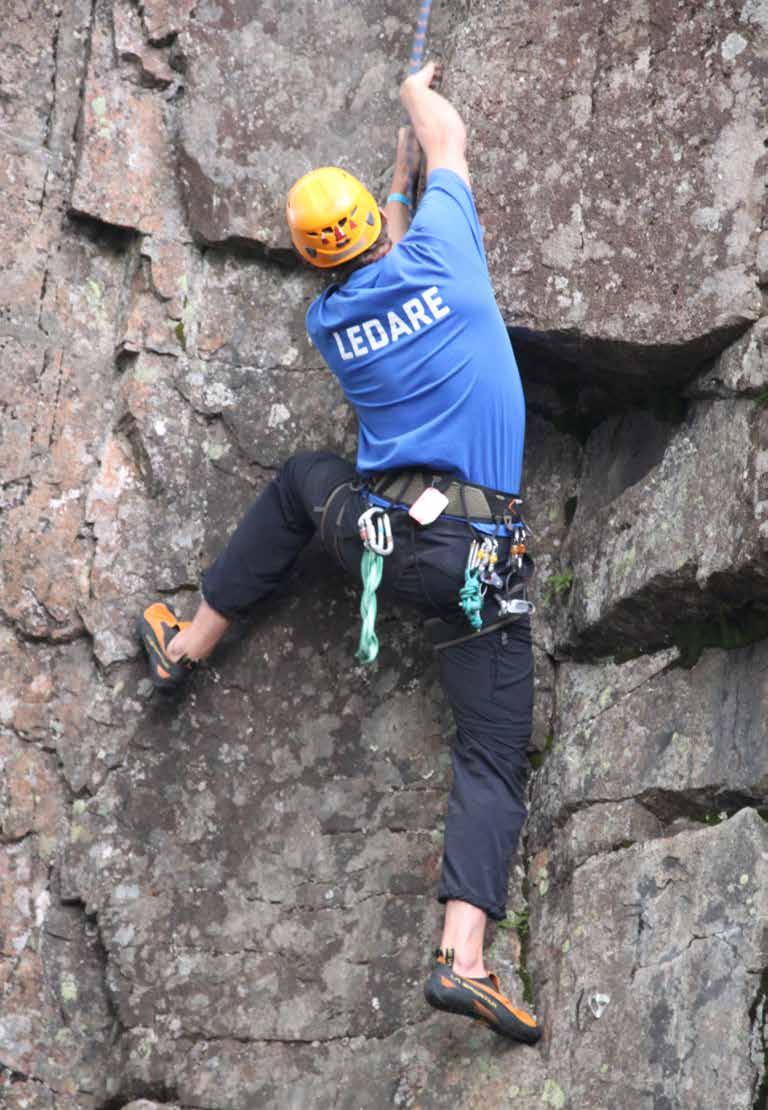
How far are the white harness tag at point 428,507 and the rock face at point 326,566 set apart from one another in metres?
0.75

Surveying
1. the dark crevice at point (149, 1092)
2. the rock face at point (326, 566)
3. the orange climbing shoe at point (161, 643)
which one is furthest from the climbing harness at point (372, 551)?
the dark crevice at point (149, 1092)

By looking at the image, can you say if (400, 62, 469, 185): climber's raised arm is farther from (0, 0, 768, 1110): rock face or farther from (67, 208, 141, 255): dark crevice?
(67, 208, 141, 255): dark crevice

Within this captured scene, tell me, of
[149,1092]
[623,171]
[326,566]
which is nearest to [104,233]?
[326,566]

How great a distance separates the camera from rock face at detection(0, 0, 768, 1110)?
5258 millimetres

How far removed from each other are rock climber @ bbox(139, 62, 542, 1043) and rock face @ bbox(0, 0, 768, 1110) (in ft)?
1.02

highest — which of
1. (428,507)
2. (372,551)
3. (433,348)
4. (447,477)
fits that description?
(433,348)

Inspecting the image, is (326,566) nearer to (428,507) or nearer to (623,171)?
(428,507)

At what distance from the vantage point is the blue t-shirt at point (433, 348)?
5230 mm

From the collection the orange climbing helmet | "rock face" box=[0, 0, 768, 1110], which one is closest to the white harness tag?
"rock face" box=[0, 0, 768, 1110]

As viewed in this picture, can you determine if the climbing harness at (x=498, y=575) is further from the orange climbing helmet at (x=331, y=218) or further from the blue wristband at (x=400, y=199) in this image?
the blue wristband at (x=400, y=199)

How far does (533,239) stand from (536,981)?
273cm

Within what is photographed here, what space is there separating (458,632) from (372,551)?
438 millimetres

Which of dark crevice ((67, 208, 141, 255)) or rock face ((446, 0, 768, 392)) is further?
dark crevice ((67, 208, 141, 255))

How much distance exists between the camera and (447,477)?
5.38 metres
